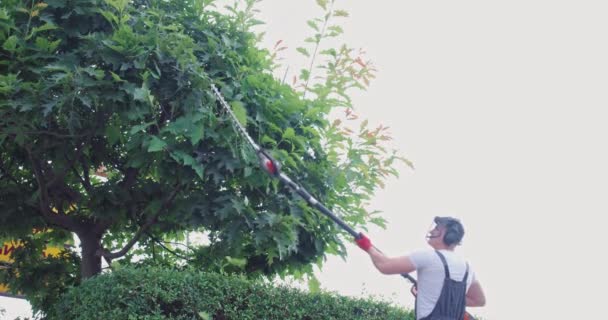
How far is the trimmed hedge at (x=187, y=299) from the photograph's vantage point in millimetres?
5668

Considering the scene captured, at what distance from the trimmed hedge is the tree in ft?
1.33

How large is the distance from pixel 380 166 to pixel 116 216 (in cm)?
262

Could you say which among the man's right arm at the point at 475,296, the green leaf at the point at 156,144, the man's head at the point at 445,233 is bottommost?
the man's right arm at the point at 475,296

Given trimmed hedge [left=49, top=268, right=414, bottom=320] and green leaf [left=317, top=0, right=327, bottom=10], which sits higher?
green leaf [left=317, top=0, right=327, bottom=10]

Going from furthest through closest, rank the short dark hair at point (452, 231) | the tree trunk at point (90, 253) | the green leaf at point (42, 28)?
the tree trunk at point (90, 253) < the green leaf at point (42, 28) < the short dark hair at point (452, 231)

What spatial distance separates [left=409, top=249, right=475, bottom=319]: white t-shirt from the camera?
191 inches

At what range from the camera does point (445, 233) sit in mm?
5000

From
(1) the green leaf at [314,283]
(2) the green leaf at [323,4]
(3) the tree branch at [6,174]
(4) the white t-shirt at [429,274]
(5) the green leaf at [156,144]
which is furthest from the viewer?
(3) the tree branch at [6,174]

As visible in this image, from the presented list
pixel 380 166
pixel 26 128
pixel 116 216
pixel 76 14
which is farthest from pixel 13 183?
pixel 380 166

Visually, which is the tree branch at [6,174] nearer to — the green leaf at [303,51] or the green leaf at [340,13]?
the green leaf at [303,51]

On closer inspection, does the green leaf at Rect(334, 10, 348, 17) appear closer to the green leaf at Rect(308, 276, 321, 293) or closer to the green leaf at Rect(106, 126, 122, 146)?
the green leaf at Rect(106, 126, 122, 146)

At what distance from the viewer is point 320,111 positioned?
681cm

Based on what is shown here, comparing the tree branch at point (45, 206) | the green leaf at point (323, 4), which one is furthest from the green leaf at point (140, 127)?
the green leaf at point (323, 4)

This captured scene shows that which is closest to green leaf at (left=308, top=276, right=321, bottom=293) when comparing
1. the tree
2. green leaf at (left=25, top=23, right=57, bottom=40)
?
the tree
